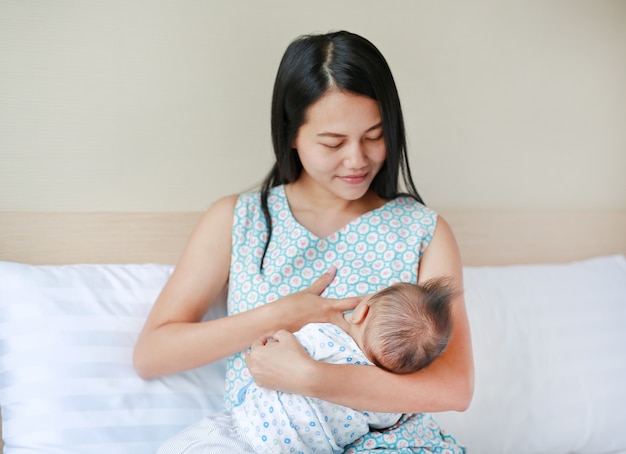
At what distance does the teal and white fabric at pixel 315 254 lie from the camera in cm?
165

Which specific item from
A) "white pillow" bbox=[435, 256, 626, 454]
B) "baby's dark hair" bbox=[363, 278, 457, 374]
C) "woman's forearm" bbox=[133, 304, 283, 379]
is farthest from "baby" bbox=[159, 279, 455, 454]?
"white pillow" bbox=[435, 256, 626, 454]

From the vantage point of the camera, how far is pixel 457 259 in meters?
1.68

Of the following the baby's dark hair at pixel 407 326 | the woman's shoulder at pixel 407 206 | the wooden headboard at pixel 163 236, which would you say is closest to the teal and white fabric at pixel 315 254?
the woman's shoulder at pixel 407 206

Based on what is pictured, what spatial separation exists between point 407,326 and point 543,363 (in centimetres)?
85

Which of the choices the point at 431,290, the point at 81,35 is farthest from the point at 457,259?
the point at 81,35

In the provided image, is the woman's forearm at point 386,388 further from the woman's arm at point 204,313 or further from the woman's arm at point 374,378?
the woman's arm at point 204,313

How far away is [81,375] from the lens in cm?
A: 165

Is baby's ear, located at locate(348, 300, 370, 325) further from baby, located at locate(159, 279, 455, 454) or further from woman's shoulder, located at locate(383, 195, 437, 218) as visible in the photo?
woman's shoulder, located at locate(383, 195, 437, 218)

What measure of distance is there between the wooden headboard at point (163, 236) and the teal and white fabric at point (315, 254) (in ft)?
1.17

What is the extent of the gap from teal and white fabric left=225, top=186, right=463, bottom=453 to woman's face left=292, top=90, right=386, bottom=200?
117 mm

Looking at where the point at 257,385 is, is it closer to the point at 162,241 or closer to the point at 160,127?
the point at 162,241

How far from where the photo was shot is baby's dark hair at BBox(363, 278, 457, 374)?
1.36m

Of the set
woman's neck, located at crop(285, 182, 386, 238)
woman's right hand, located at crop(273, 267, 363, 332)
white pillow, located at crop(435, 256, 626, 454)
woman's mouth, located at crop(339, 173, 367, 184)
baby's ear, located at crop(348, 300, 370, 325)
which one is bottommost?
white pillow, located at crop(435, 256, 626, 454)

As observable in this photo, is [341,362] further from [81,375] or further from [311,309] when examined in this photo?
[81,375]
